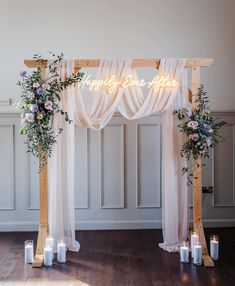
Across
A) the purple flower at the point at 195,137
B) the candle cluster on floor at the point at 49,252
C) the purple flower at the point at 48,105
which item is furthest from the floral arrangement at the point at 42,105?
the purple flower at the point at 195,137

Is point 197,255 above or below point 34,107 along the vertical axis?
below

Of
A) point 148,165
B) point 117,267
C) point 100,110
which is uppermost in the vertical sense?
point 100,110

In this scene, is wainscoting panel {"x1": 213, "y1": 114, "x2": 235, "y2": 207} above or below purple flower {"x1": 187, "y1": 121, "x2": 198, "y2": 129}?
below

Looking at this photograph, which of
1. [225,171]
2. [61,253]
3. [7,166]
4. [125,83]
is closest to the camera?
[61,253]

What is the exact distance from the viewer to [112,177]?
191 inches

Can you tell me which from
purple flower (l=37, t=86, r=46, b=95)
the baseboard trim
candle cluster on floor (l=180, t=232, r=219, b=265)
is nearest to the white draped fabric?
purple flower (l=37, t=86, r=46, b=95)

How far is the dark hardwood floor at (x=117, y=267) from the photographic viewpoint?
10.5 feet

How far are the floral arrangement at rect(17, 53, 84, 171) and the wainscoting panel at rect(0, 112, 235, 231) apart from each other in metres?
1.16

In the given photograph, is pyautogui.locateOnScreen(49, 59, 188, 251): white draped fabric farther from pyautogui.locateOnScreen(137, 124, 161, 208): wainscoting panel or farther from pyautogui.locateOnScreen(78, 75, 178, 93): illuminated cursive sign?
pyautogui.locateOnScreen(137, 124, 161, 208): wainscoting panel

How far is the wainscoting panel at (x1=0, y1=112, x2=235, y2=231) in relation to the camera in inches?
188

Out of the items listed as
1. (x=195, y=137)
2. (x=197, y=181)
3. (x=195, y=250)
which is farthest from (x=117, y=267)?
(x=195, y=137)

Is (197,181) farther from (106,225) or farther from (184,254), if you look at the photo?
(106,225)

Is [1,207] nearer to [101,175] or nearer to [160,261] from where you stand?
[101,175]

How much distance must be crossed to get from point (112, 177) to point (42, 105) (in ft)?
5.51
